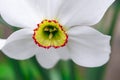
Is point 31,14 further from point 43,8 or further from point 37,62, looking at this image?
point 37,62

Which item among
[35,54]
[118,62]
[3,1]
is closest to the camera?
[3,1]

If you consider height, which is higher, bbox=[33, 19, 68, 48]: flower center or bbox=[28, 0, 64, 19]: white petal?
bbox=[28, 0, 64, 19]: white petal

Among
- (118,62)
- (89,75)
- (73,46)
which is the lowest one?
(118,62)

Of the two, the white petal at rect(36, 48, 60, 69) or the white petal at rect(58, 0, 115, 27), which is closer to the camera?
the white petal at rect(58, 0, 115, 27)

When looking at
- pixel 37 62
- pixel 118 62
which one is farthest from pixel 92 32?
pixel 118 62

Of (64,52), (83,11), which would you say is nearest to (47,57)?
(64,52)

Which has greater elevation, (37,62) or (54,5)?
(54,5)
